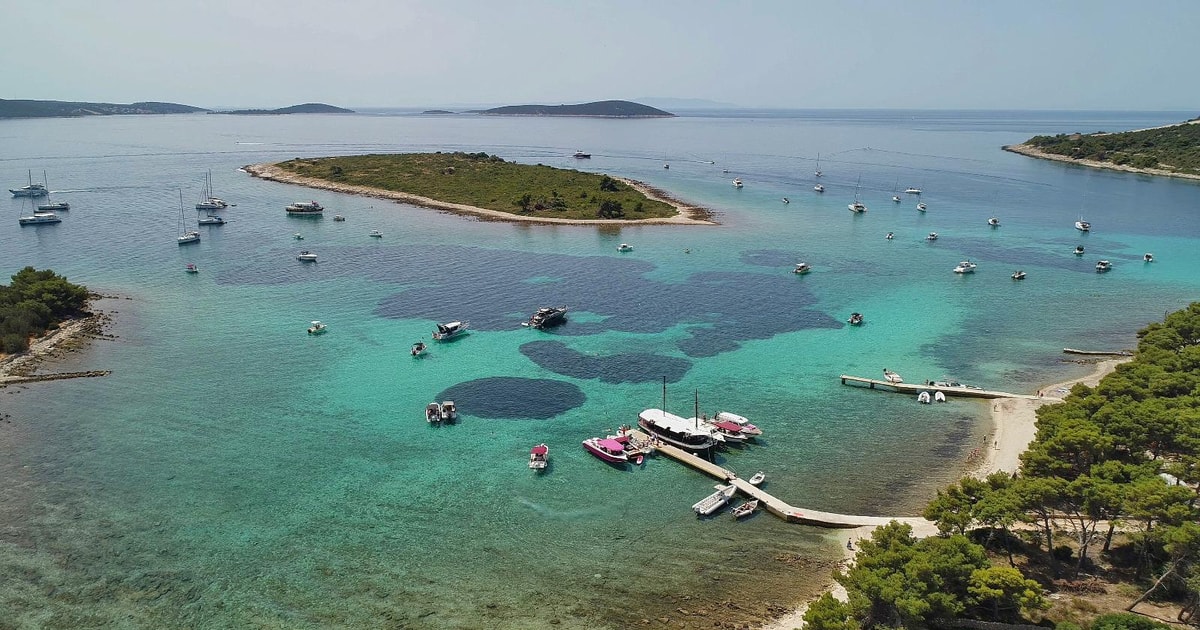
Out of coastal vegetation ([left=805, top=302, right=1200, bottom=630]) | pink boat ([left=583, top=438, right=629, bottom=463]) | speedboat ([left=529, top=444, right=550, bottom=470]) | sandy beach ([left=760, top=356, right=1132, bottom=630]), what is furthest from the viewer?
pink boat ([left=583, top=438, right=629, bottom=463])

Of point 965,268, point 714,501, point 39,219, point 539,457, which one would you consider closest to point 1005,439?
point 714,501

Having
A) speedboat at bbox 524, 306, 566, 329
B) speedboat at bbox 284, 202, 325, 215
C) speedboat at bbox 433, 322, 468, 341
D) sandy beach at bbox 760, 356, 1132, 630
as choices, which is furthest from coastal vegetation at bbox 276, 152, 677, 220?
sandy beach at bbox 760, 356, 1132, 630

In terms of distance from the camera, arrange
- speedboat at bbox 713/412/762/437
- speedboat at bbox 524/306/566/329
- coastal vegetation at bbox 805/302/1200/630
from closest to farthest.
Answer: coastal vegetation at bbox 805/302/1200/630
speedboat at bbox 713/412/762/437
speedboat at bbox 524/306/566/329

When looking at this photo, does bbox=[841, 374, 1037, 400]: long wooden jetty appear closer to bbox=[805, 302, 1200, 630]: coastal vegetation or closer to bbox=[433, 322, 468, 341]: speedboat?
bbox=[805, 302, 1200, 630]: coastal vegetation

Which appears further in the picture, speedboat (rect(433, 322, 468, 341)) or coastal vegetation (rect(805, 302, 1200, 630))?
speedboat (rect(433, 322, 468, 341))

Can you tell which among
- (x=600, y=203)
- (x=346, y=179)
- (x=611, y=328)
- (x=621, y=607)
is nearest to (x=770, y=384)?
(x=611, y=328)

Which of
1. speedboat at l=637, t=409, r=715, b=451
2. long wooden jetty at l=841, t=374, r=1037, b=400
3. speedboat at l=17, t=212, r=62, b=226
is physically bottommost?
speedboat at l=637, t=409, r=715, b=451

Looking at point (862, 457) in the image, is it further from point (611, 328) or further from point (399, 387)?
point (399, 387)
